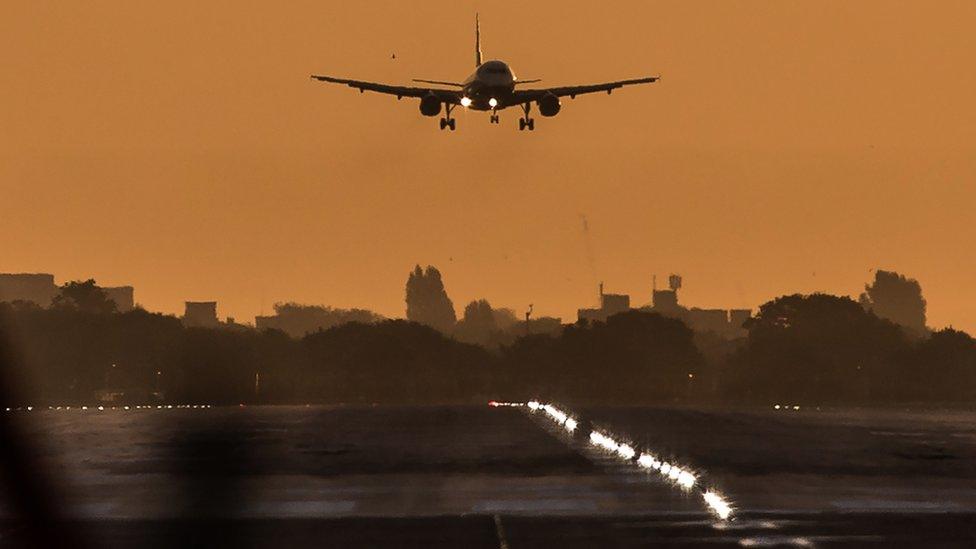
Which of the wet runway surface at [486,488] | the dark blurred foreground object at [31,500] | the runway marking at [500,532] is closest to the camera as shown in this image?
the runway marking at [500,532]

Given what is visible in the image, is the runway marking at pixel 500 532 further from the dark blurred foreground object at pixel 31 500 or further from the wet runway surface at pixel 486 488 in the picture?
the dark blurred foreground object at pixel 31 500

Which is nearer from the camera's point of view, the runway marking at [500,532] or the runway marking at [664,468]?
the runway marking at [500,532]

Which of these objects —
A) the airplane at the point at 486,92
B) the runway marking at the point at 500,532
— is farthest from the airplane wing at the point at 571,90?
the runway marking at the point at 500,532

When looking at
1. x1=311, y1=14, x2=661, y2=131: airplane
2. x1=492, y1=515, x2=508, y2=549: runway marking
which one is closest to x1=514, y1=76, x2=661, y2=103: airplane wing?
x1=311, y1=14, x2=661, y2=131: airplane

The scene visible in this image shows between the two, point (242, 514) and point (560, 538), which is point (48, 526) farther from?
point (560, 538)

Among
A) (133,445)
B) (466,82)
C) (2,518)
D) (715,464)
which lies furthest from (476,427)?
(2,518)

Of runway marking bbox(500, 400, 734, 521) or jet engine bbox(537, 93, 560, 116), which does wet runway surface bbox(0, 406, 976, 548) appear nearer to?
runway marking bbox(500, 400, 734, 521)
